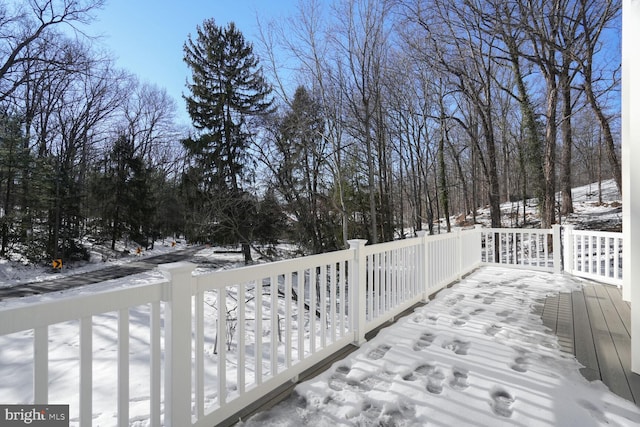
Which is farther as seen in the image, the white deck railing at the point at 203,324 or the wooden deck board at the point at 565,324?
the wooden deck board at the point at 565,324

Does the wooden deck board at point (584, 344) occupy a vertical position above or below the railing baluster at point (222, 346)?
below

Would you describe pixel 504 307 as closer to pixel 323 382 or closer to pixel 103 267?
pixel 323 382

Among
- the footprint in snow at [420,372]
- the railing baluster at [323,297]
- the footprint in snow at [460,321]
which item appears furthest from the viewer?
the footprint in snow at [460,321]

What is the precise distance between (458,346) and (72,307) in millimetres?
2531

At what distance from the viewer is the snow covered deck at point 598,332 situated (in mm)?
2082

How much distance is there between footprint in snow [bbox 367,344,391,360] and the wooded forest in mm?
4945

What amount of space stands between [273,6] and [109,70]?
12121mm

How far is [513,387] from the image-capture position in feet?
6.33

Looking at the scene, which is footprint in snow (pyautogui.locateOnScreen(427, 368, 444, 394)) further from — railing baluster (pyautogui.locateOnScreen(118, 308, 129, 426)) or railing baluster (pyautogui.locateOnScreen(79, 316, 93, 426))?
railing baluster (pyautogui.locateOnScreen(79, 316, 93, 426))

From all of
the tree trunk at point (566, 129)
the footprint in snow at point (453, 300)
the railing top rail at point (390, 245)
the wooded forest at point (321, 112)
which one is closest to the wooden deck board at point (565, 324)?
the footprint in snow at point (453, 300)

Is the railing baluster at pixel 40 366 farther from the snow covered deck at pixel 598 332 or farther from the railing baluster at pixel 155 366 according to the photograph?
the snow covered deck at pixel 598 332

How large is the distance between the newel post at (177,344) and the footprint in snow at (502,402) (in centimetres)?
→ 160

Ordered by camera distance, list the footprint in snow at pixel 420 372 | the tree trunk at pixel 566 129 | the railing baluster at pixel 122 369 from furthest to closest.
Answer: the tree trunk at pixel 566 129, the footprint in snow at pixel 420 372, the railing baluster at pixel 122 369

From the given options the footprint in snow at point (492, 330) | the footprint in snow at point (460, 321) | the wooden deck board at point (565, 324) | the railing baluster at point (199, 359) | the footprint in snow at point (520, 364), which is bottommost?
the wooden deck board at point (565, 324)
